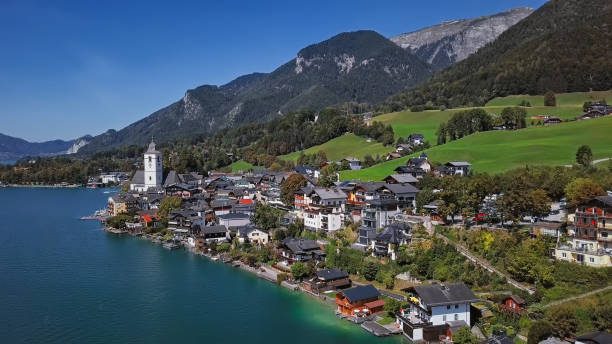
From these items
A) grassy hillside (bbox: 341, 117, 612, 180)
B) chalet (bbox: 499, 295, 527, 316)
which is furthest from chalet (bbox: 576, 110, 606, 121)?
chalet (bbox: 499, 295, 527, 316)

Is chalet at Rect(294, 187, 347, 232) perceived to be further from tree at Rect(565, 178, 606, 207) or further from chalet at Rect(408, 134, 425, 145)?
chalet at Rect(408, 134, 425, 145)

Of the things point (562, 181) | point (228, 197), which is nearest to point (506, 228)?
point (562, 181)

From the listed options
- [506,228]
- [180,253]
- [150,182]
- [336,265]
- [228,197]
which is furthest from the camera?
[150,182]

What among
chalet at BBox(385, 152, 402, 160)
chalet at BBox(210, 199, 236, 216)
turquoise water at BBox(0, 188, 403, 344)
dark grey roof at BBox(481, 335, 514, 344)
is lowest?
turquoise water at BBox(0, 188, 403, 344)

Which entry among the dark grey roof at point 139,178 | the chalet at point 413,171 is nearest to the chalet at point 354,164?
the chalet at point 413,171

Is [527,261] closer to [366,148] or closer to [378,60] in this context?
[366,148]

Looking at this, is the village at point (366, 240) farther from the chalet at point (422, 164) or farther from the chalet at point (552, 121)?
the chalet at point (552, 121)

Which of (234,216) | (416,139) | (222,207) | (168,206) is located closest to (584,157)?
(416,139)

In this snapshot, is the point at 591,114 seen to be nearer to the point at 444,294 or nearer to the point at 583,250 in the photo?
the point at 583,250
